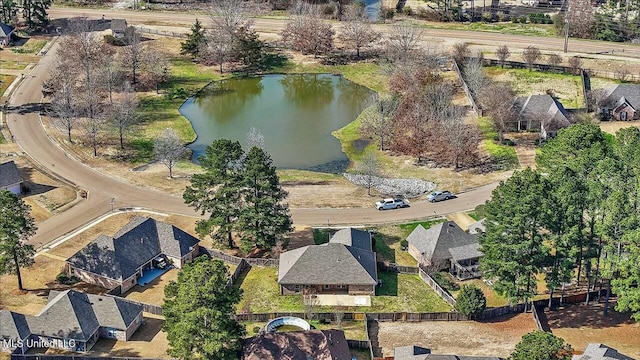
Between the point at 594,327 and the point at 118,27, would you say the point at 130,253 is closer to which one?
the point at 594,327

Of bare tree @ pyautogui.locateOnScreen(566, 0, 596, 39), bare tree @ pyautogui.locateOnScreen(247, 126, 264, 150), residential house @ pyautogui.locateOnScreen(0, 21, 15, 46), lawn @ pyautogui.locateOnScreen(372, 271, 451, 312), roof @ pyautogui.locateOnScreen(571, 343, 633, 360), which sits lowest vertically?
lawn @ pyautogui.locateOnScreen(372, 271, 451, 312)

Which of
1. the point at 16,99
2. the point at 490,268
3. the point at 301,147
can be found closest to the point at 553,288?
the point at 490,268

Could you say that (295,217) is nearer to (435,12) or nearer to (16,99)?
(16,99)

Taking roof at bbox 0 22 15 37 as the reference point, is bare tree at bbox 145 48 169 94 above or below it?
below

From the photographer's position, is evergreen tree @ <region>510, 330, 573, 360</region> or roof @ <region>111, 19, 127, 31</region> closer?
evergreen tree @ <region>510, 330, 573, 360</region>

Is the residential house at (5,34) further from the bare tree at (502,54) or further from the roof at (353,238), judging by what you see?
the roof at (353,238)

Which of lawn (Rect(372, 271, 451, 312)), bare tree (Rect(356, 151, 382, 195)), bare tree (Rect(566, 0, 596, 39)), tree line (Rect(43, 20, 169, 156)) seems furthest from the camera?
bare tree (Rect(566, 0, 596, 39))

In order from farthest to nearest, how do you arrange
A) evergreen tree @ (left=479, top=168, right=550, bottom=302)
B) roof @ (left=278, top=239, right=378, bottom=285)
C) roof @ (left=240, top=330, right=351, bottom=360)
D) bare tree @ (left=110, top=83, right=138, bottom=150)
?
bare tree @ (left=110, top=83, right=138, bottom=150) → roof @ (left=278, top=239, right=378, bottom=285) → evergreen tree @ (left=479, top=168, right=550, bottom=302) → roof @ (left=240, top=330, right=351, bottom=360)

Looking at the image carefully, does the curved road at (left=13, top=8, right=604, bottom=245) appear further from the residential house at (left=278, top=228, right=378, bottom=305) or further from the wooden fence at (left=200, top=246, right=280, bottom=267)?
the residential house at (left=278, top=228, right=378, bottom=305)

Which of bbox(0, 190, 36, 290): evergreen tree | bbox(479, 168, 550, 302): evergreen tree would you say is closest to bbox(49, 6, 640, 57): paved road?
bbox(479, 168, 550, 302): evergreen tree
